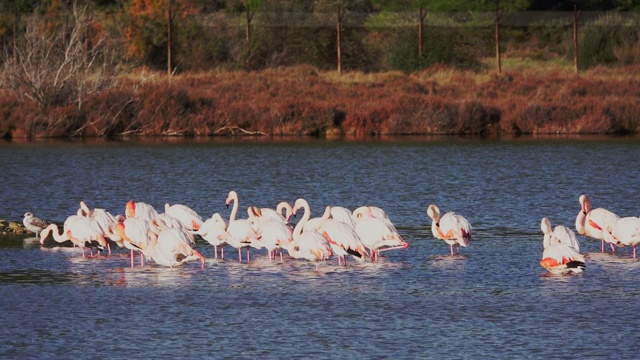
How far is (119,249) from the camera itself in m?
15.5

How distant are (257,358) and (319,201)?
10725 millimetres

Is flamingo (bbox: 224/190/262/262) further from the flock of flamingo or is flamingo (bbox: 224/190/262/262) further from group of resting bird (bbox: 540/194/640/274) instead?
group of resting bird (bbox: 540/194/640/274)

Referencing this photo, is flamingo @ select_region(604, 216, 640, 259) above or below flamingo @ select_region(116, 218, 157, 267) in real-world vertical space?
below

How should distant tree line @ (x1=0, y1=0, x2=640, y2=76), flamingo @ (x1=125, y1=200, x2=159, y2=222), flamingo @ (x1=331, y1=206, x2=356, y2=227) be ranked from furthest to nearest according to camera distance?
distant tree line @ (x1=0, y1=0, x2=640, y2=76) < flamingo @ (x1=125, y1=200, x2=159, y2=222) < flamingo @ (x1=331, y1=206, x2=356, y2=227)

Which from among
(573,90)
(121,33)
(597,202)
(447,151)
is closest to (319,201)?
(597,202)

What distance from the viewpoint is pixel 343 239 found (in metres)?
13.4

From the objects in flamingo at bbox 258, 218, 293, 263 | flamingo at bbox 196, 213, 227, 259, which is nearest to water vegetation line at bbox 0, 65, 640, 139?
flamingo at bbox 196, 213, 227, 259

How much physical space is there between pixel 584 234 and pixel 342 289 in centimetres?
417

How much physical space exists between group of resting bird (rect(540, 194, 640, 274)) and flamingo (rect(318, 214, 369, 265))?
6.52 feet

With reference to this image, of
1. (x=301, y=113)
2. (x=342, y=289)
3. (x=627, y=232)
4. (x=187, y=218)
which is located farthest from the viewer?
(x=301, y=113)

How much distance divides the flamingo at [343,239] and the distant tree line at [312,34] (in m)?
28.4

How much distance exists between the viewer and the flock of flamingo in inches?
521

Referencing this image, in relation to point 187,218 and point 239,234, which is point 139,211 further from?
point 239,234

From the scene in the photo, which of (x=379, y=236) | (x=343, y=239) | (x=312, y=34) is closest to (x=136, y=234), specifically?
(x=343, y=239)
